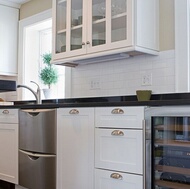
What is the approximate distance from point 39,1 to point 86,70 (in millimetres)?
1409

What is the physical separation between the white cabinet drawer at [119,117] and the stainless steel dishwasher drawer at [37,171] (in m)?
0.67

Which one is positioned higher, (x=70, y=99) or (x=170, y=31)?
(x=170, y=31)

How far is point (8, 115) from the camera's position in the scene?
3.33 metres

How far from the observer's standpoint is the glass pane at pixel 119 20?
8.77 ft

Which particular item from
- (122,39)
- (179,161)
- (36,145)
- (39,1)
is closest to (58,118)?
(36,145)

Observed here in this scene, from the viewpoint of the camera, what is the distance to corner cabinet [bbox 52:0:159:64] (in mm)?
2611

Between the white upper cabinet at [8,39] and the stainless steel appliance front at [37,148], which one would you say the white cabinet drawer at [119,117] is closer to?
the stainless steel appliance front at [37,148]

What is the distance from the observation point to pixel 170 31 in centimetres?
273

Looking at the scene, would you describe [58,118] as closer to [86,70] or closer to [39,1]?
[86,70]

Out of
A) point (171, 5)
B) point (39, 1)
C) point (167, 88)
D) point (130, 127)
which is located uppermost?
point (39, 1)

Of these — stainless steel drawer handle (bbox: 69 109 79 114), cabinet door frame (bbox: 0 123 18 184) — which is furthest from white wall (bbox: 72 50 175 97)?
cabinet door frame (bbox: 0 123 18 184)

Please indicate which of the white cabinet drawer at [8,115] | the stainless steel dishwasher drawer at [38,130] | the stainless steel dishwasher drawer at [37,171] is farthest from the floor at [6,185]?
the white cabinet drawer at [8,115]

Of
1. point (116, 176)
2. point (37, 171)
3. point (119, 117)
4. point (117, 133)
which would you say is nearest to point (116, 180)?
point (116, 176)

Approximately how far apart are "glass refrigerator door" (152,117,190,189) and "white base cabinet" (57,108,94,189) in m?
0.56
